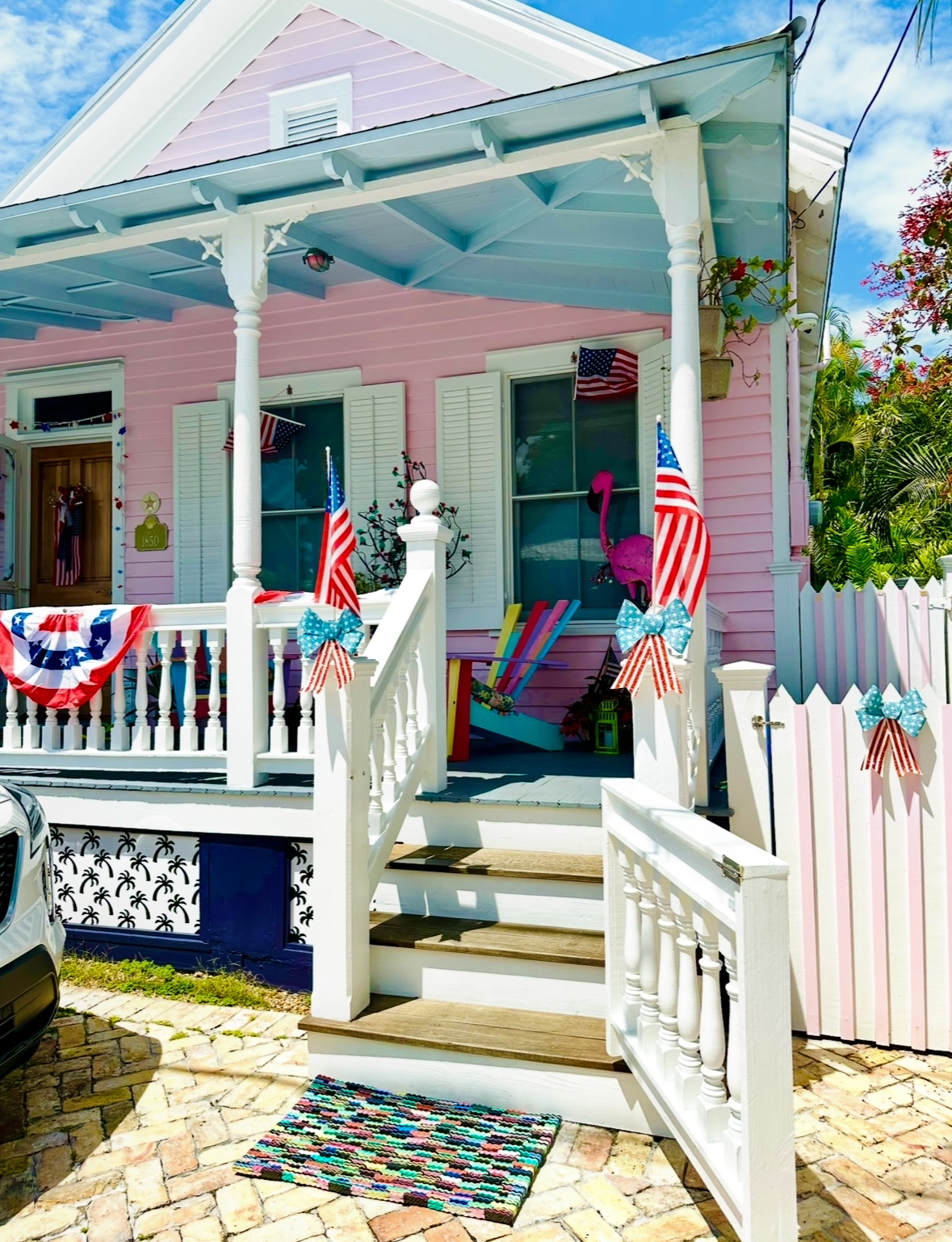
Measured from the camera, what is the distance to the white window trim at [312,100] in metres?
6.80

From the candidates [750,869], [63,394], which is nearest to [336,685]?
[750,869]

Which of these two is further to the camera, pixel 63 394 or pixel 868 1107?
pixel 63 394

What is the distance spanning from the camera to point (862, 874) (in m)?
3.52

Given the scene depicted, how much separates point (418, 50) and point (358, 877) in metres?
5.82

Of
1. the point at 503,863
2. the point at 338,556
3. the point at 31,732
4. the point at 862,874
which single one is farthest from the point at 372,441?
the point at 862,874

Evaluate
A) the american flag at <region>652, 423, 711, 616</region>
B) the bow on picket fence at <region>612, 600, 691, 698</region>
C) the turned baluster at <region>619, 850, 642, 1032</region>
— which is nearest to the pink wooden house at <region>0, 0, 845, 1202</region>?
the turned baluster at <region>619, 850, 642, 1032</region>

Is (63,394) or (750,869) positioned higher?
(63,394)

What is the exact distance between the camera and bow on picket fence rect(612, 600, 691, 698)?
10.3 feet

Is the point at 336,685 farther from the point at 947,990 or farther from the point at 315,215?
the point at 315,215

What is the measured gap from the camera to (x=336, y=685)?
3281mm

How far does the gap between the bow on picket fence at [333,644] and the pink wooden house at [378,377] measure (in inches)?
11.4

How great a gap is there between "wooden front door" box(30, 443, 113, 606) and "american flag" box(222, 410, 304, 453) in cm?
133

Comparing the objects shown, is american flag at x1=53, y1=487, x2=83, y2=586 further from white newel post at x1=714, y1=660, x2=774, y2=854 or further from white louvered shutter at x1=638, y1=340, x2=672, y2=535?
white newel post at x1=714, y1=660, x2=774, y2=854

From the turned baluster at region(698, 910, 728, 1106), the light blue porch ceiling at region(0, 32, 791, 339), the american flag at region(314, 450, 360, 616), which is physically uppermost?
the light blue porch ceiling at region(0, 32, 791, 339)
